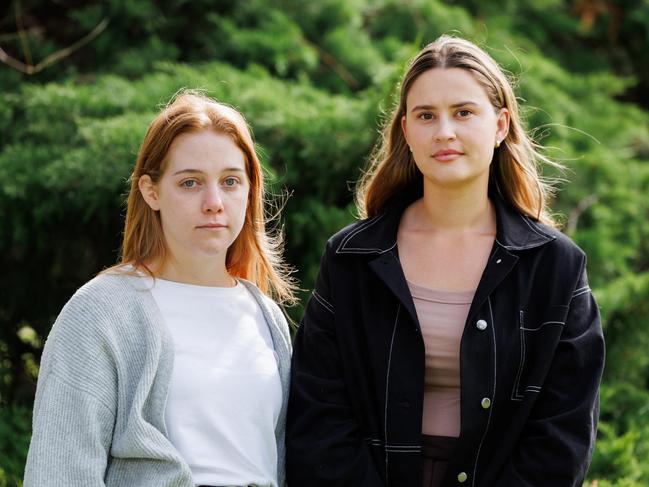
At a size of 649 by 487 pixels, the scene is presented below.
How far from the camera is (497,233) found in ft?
9.47

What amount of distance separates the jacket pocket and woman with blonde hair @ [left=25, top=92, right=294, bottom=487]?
2.22 feet

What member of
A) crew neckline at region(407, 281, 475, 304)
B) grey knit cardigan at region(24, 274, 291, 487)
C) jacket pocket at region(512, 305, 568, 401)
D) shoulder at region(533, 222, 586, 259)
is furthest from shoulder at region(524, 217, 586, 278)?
grey knit cardigan at region(24, 274, 291, 487)

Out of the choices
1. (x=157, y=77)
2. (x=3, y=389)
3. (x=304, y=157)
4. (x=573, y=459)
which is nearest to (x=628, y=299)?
(x=304, y=157)

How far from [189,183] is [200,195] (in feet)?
0.16

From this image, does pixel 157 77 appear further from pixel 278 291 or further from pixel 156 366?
pixel 156 366

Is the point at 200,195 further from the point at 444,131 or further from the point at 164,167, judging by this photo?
the point at 444,131

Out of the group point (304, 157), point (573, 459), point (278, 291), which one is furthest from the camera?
point (304, 157)

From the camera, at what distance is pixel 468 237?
9.59 feet

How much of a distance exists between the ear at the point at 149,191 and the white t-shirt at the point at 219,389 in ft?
0.73

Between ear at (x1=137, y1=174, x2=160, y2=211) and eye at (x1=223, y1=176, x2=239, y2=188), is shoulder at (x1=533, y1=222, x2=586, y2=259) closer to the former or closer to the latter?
eye at (x1=223, y1=176, x2=239, y2=188)

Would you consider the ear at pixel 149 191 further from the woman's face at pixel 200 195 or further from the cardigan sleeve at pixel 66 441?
the cardigan sleeve at pixel 66 441

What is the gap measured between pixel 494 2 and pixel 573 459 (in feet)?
13.2

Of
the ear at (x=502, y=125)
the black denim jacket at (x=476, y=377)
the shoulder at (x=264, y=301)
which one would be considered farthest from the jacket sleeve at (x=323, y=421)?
the ear at (x=502, y=125)

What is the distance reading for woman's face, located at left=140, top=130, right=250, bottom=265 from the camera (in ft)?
8.86
